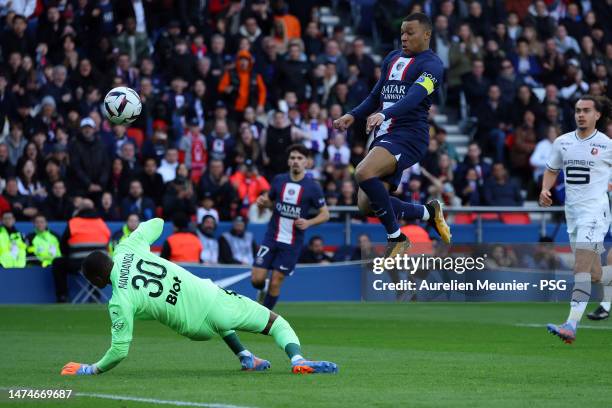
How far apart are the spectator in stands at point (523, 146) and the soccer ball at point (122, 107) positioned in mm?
14454

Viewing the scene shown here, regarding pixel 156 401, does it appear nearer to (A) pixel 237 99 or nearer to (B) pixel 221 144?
(B) pixel 221 144

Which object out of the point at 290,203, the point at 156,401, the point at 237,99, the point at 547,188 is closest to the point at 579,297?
the point at 547,188

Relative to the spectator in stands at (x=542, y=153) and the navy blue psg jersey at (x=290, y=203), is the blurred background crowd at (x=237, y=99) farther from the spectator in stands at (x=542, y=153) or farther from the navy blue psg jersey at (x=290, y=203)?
the navy blue psg jersey at (x=290, y=203)

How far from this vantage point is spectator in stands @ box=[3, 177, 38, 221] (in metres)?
22.4

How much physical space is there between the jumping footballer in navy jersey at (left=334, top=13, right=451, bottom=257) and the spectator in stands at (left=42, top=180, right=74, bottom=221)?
11006 millimetres

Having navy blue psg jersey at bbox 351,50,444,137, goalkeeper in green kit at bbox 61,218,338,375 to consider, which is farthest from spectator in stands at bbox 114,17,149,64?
goalkeeper in green kit at bbox 61,218,338,375

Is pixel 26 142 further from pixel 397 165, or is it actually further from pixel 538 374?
pixel 538 374

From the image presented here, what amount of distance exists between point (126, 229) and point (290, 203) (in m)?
5.01

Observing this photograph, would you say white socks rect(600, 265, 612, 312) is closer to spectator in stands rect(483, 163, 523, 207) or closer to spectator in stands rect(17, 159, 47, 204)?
spectator in stands rect(483, 163, 523, 207)

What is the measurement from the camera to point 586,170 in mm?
14062

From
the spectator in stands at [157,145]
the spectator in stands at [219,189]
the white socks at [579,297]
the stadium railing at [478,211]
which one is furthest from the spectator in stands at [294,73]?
the white socks at [579,297]

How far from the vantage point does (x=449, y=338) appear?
48.0 feet

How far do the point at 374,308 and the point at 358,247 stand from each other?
2.55 metres

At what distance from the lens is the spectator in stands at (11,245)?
21.6 meters
